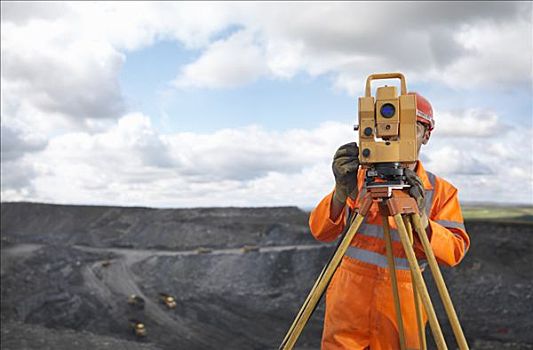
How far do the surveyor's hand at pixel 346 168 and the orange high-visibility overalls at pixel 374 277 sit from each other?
0.57ft

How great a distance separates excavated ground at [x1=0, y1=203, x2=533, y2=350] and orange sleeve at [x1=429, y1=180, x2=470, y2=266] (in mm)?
7269

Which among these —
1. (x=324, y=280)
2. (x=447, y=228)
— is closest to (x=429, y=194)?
(x=447, y=228)

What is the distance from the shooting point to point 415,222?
8.54ft

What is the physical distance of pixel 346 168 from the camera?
272 cm

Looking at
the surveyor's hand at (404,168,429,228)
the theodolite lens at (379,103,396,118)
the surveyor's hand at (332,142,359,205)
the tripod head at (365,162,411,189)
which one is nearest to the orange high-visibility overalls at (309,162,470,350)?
the surveyor's hand at (332,142,359,205)

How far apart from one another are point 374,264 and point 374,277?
0.07 meters

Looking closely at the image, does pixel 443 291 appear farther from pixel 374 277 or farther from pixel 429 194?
pixel 429 194

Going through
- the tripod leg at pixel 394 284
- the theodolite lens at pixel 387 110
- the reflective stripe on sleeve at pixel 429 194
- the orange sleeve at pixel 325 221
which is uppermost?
the theodolite lens at pixel 387 110

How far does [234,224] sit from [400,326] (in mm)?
21504

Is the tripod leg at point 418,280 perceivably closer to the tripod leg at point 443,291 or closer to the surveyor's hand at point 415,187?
the tripod leg at point 443,291

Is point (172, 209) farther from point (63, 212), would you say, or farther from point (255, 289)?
point (255, 289)

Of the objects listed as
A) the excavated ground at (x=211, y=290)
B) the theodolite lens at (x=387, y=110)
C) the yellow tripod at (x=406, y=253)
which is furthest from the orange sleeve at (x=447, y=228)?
the excavated ground at (x=211, y=290)

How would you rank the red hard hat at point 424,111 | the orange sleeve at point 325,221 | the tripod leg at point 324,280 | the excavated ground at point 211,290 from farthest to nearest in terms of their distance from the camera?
the excavated ground at point 211,290, the orange sleeve at point 325,221, the red hard hat at point 424,111, the tripod leg at point 324,280

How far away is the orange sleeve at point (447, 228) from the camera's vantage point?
279 centimetres
